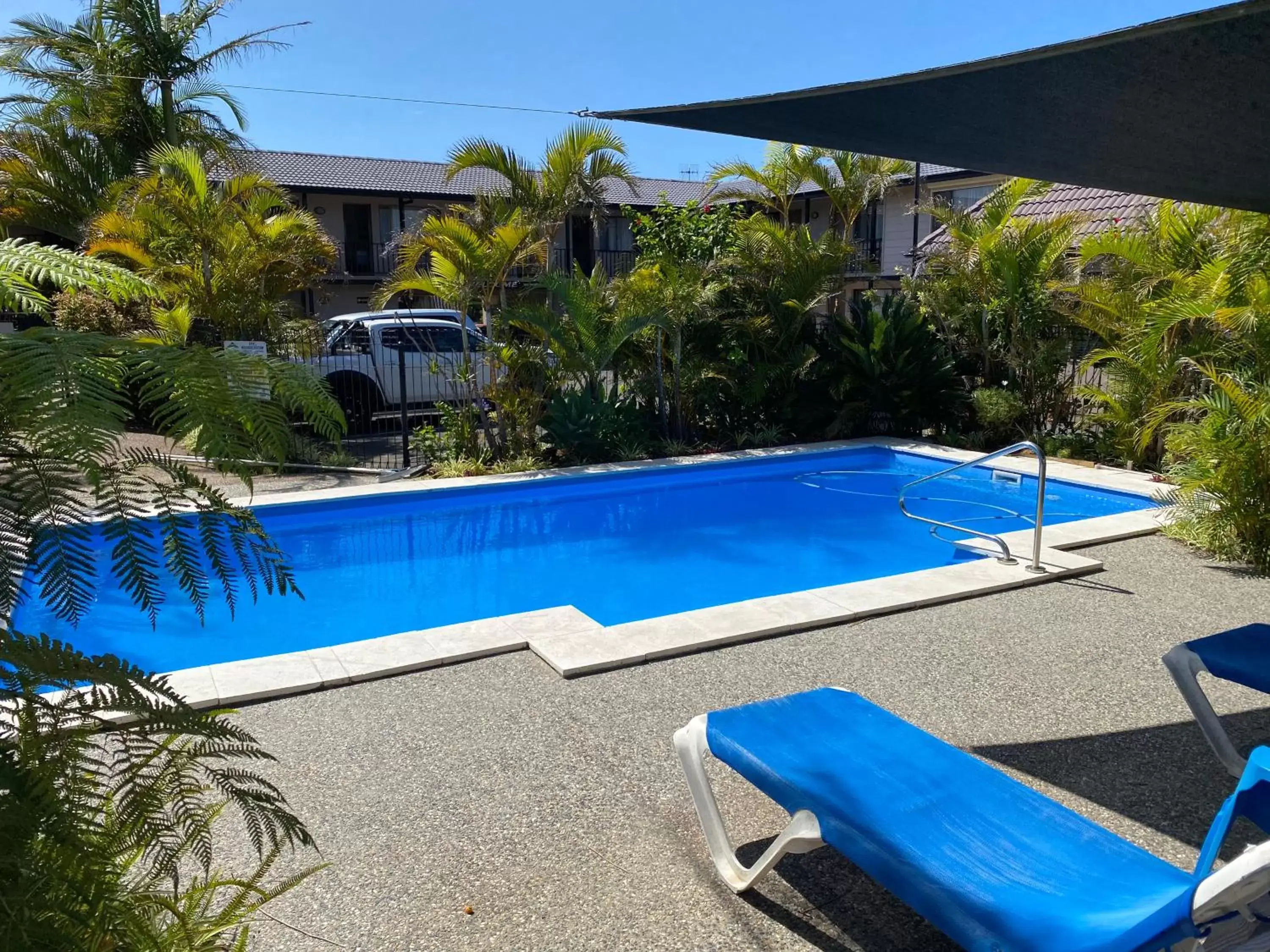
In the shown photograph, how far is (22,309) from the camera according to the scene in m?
1.75

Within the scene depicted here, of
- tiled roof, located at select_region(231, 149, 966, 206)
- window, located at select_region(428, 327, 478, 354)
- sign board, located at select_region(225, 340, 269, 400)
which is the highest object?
tiled roof, located at select_region(231, 149, 966, 206)

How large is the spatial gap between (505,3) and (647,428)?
977cm

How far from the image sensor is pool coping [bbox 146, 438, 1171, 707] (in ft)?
15.9

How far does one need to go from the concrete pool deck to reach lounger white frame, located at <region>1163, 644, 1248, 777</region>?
0.37ft

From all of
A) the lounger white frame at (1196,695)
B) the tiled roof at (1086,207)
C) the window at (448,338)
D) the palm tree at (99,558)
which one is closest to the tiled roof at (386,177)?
the tiled roof at (1086,207)

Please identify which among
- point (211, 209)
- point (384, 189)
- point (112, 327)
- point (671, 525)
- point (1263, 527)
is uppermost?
point (384, 189)

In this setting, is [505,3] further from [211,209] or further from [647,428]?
[647,428]

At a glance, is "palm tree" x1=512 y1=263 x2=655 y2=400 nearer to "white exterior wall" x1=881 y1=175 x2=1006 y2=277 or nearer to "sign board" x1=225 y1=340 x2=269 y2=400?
"sign board" x1=225 y1=340 x2=269 y2=400

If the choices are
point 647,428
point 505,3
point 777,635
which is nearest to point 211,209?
point 647,428

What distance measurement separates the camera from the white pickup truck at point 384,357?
45.7 feet

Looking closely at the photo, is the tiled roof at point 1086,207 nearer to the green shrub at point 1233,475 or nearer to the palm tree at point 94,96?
the green shrub at point 1233,475

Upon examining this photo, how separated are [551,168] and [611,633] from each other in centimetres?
858

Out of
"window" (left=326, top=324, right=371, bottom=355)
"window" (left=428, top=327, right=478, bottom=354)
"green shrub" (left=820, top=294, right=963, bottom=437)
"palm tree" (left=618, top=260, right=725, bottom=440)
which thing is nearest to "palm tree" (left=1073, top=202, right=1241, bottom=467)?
"green shrub" (left=820, top=294, right=963, bottom=437)

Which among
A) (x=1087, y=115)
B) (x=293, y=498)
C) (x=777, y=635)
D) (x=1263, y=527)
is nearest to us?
(x=1087, y=115)
